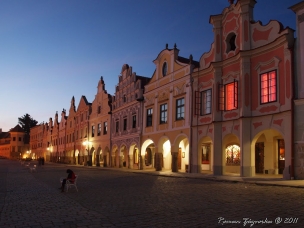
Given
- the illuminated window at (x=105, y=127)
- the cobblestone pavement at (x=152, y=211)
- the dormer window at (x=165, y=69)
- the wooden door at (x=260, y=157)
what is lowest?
the cobblestone pavement at (x=152, y=211)

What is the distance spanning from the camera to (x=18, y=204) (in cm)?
1077

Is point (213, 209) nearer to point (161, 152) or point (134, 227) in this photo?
point (134, 227)

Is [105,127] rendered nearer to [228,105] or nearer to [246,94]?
[228,105]

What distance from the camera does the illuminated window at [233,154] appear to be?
2610 cm

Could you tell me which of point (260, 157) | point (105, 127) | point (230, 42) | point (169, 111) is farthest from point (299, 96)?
point (105, 127)

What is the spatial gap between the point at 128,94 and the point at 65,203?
96.3ft

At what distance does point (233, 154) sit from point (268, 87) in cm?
731

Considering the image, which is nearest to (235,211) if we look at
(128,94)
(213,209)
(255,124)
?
(213,209)

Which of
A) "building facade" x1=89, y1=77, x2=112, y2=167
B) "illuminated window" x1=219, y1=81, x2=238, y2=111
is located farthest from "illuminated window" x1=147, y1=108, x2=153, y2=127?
"illuminated window" x1=219, y1=81, x2=238, y2=111

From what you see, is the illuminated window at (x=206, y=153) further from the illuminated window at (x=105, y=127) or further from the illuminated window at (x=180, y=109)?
the illuminated window at (x=105, y=127)

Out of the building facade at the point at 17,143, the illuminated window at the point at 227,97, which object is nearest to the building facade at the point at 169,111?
the illuminated window at the point at 227,97

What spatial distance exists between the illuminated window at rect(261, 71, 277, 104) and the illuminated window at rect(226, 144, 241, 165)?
233 inches

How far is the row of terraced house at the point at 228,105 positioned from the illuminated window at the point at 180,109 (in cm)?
9

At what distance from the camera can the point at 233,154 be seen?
26.6 metres
